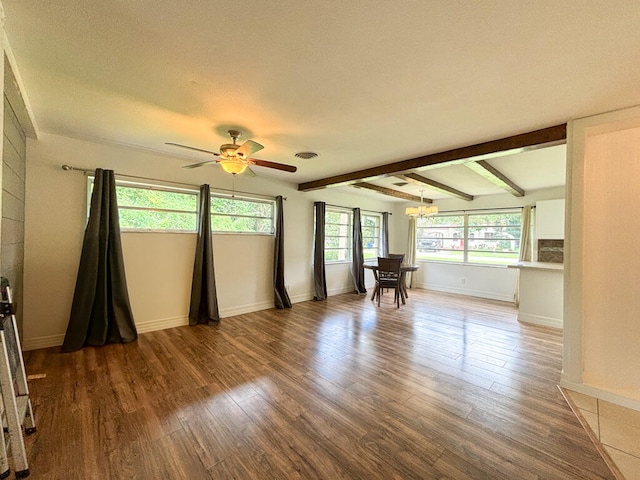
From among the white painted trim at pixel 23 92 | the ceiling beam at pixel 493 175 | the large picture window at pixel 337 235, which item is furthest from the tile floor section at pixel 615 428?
the large picture window at pixel 337 235

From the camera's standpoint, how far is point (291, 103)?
7.02 feet

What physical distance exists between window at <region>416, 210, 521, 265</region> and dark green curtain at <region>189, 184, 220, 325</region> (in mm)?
5588

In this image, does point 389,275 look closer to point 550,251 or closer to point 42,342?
point 550,251

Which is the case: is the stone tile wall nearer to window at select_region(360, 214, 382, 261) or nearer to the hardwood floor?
the hardwood floor

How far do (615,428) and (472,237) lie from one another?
5151 mm

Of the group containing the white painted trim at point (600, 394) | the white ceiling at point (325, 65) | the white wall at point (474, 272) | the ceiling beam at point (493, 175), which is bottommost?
the white painted trim at point (600, 394)

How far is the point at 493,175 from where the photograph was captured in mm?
3963

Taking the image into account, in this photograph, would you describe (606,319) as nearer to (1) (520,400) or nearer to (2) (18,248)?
(1) (520,400)

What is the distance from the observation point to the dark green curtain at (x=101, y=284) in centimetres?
298

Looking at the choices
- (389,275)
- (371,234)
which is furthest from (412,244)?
(389,275)

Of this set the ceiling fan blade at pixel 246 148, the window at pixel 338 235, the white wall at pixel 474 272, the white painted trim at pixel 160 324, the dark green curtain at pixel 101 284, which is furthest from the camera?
the window at pixel 338 235

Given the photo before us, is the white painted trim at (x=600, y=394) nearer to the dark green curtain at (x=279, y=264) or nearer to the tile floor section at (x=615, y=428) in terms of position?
the tile floor section at (x=615, y=428)

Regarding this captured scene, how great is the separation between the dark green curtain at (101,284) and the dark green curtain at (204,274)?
2.62 feet

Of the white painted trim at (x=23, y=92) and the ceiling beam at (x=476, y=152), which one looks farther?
Answer: the ceiling beam at (x=476, y=152)
